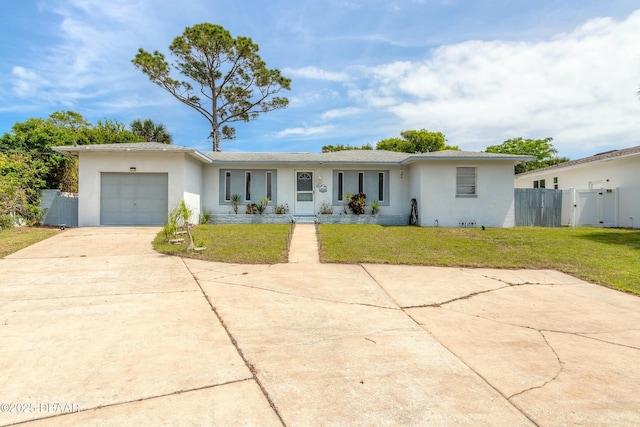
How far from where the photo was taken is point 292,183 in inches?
633

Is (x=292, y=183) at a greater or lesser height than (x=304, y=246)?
greater

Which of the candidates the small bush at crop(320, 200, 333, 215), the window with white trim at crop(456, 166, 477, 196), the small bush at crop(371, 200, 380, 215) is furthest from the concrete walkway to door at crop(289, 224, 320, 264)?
the window with white trim at crop(456, 166, 477, 196)

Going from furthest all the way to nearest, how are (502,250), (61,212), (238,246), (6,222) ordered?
(61,212)
(6,222)
(238,246)
(502,250)

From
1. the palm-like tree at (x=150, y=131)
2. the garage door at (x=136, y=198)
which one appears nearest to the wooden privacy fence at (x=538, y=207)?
the garage door at (x=136, y=198)

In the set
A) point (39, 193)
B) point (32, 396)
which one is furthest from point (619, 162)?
point (39, 193)

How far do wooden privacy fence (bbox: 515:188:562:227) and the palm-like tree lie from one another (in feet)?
91.2

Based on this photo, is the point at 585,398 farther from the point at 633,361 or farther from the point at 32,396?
the point at 32,396

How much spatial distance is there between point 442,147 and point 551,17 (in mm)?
31030

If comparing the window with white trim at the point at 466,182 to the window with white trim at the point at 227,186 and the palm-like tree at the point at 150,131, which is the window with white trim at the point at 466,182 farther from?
the palm-like tree at the point at 150,131

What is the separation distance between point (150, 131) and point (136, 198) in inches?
719

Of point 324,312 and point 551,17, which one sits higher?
point 551,17

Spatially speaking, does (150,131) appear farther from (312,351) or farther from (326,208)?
(312,351)

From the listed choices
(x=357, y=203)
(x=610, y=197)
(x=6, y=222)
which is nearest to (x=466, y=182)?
(x=357, y=203)

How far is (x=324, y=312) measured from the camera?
4590mm
